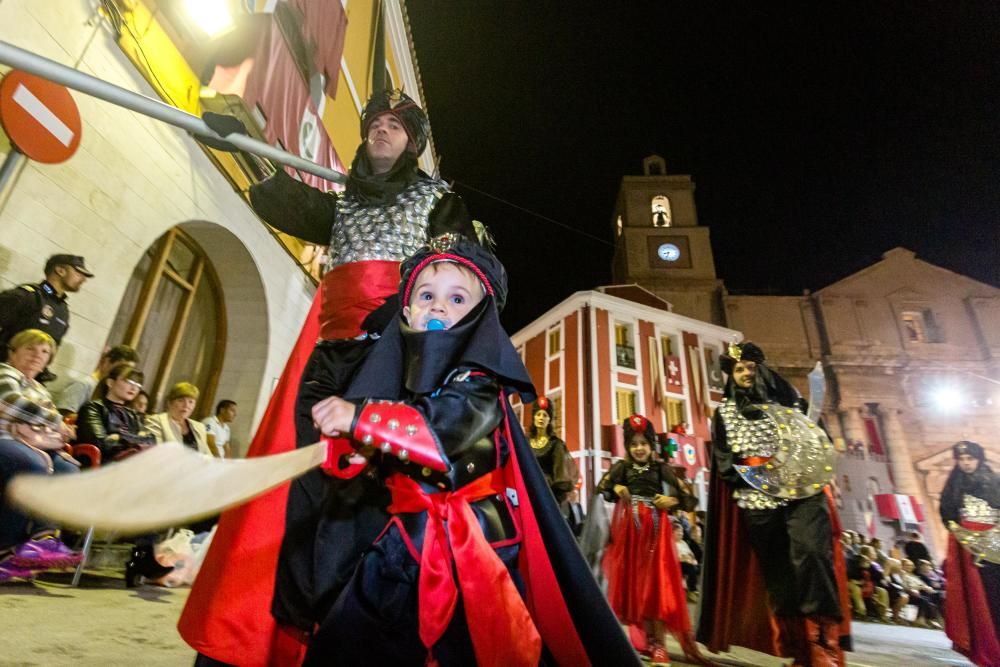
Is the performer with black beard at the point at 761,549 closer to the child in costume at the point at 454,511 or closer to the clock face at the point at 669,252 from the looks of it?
the child in costume at the point at 454,511

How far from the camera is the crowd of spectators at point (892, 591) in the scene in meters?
9.43

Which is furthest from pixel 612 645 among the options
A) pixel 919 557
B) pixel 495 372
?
pixel 919 557

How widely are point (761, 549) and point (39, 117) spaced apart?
233 inches

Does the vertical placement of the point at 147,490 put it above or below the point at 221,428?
below

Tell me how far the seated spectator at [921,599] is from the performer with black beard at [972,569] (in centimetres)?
707

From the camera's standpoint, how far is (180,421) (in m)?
4.66

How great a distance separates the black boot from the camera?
12.2 feet

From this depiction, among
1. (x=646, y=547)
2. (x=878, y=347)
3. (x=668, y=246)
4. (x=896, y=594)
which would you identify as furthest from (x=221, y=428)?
(x=878, y=347)

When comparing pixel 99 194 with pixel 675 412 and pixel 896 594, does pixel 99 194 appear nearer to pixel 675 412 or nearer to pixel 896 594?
pixel 896 594

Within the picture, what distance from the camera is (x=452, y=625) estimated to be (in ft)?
4.09

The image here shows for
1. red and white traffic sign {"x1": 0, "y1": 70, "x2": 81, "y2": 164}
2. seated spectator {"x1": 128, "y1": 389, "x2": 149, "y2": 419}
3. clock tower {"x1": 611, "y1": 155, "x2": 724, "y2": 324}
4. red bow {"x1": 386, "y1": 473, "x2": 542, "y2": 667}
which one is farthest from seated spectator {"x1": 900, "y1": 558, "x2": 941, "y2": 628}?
clock tower {"x1": 611, "y1": 155, "x2": 724, "y2": 324}

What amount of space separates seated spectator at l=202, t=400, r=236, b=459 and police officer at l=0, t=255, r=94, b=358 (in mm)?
2001

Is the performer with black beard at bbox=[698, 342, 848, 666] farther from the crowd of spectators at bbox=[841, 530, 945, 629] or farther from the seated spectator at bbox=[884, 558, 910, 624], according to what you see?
the seated spectator at bbox=[884, 558, 910, 624]

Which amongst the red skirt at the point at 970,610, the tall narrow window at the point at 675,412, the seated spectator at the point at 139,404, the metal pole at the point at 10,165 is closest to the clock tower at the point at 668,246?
the tall narrow window at the point at 675,412
